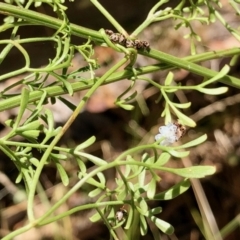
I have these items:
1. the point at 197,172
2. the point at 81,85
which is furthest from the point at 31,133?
the point at 197,172

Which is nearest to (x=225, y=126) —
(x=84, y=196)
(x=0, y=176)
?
(x=84, y=196)

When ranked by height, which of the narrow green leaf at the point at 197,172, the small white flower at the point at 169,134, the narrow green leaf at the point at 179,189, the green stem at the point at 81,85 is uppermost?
the green stem at the point at 81,85

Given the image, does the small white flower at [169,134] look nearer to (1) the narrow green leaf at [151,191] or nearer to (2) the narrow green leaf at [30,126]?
(1) the narrow green leaf at [151,191]

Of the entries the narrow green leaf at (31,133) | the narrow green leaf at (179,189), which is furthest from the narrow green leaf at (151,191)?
the narrow green leaf at (31,133)

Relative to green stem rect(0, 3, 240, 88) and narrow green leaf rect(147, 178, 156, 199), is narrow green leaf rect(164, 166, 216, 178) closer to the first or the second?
narrow green leaf rect(147, 178, 156, 199)

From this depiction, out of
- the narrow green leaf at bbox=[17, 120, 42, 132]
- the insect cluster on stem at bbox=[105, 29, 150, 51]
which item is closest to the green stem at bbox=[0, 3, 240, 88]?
the insect cluster on stem at bbox=[105, 29, 150, 51]

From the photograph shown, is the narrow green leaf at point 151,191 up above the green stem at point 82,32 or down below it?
below

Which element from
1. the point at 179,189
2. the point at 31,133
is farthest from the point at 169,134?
the point at 31,133

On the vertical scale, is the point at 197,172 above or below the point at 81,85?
below

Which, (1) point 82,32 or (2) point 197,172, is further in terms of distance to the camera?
(1) point 82,32

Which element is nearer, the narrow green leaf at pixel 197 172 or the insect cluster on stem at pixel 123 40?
the narrow green leaf at pixel 197 172

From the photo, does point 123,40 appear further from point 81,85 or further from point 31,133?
point 31,133

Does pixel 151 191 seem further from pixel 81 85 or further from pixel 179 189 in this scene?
pixel 81 85
